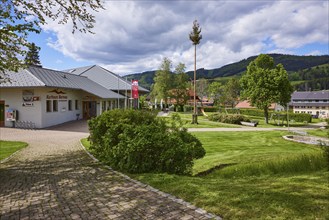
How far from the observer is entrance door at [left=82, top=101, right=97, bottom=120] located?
32906mm

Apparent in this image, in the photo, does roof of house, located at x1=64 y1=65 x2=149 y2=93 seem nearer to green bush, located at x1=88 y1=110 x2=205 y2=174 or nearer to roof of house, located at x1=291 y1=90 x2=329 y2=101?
green bush, located at x1=88 y1=110 x2=205 y2=174

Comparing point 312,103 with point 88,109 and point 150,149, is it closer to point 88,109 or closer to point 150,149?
point 88,109

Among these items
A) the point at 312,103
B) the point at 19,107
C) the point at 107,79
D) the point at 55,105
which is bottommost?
Result: the point at 19,107

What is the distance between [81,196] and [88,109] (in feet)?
94.9

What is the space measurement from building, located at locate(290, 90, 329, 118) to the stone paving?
92.5 metres

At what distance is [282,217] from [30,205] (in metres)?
4.45

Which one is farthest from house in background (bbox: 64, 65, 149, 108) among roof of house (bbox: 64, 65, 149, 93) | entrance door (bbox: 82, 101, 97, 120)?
entrance door (bbox: 82, 101, 97, 120)

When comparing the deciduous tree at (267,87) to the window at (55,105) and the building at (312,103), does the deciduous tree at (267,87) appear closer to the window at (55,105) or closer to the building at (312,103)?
the window at (55,105)

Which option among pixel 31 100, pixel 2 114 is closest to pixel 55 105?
pixel 31 100

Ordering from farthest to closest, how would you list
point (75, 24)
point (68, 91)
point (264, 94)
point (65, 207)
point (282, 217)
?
1. point (264, 94)
2. point (68, 91)
3. point (75, 24)
4. point (65, 207)
5. point (282, 217)

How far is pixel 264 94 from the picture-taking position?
109 ft

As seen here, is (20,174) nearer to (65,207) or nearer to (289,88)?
(65,207)

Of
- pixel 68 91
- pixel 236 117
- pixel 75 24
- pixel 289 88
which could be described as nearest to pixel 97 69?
pixel 68 91

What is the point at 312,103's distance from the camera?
90.1m
